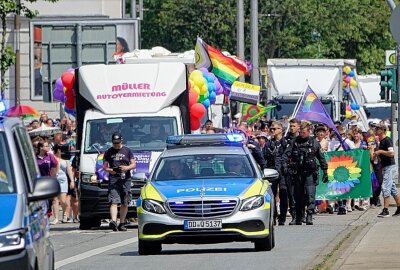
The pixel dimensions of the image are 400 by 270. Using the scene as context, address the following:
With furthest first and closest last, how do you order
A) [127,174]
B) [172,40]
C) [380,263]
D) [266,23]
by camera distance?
[172,40] → [266,23] → [127,174] → [380,263]

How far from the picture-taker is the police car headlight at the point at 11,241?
1032 cm

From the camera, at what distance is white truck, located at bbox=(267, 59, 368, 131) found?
1884 inches

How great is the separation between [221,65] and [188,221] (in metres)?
19.6

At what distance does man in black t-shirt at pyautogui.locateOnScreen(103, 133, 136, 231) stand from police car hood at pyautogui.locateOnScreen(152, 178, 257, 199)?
568cm

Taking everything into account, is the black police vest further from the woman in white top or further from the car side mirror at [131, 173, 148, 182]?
the woman in white top

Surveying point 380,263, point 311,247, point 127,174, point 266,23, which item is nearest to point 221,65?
point 127,174

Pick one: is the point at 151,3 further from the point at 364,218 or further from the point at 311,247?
the point at 311,247

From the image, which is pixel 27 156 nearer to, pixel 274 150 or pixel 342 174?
pixel 274 150

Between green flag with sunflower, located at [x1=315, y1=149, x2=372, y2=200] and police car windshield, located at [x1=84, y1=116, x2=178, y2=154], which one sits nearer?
police car windshield, located at [x1=84, y1=116, x2=178, y2=154]

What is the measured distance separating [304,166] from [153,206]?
7.37 meters

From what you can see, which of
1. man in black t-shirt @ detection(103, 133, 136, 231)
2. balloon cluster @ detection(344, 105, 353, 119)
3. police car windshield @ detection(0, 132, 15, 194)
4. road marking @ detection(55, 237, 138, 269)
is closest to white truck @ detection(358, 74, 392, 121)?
balloon cluster @ detection(344, 105, 353, 119)

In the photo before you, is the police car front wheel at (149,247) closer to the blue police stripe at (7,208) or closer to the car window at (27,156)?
the car window at (27,156)

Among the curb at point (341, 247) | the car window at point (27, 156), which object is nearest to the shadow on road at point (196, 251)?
the curb at point (341, 247)

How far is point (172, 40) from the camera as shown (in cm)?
8094
